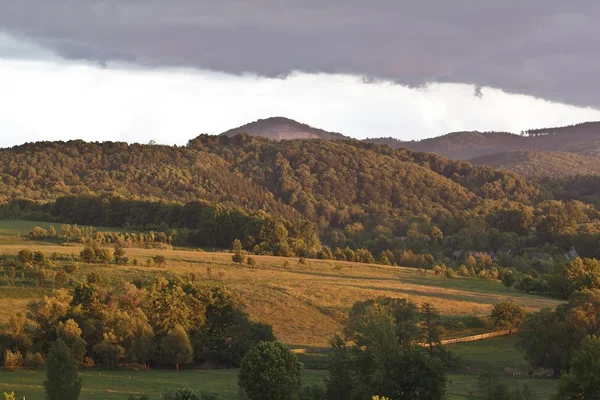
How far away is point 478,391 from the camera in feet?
159

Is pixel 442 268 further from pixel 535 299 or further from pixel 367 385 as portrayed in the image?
pixel 367 385

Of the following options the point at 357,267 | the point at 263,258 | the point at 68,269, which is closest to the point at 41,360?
the point at 68,269

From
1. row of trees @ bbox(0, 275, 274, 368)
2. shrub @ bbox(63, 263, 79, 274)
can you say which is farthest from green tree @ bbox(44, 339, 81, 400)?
shrub @ bbox(63, 263, 79, 274)

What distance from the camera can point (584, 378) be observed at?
133 feet

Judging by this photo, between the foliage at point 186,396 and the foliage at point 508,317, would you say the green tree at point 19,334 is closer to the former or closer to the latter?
the foliage at point 186,396

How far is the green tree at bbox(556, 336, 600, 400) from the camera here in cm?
4044

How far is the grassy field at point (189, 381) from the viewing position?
4822 cm

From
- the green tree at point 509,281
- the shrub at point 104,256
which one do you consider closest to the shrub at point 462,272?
the green tree at point 509,281

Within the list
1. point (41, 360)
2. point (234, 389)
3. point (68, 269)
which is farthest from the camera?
point (68, 269)

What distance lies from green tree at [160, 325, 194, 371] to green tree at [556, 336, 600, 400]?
28.4m

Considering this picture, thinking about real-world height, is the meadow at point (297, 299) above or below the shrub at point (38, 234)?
below

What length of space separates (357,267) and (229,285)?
1315 inches

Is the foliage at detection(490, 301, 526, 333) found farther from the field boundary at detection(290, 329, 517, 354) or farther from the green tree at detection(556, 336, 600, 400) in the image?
the green tree at detection(556, 336, 600, 400)

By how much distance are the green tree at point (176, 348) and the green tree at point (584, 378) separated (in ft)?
93.2
